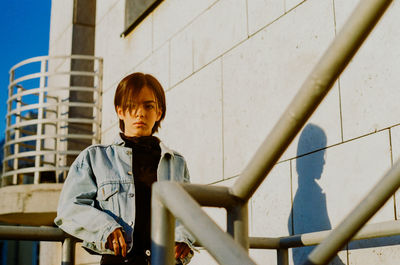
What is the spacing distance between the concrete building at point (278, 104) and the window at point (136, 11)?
2.2 inches

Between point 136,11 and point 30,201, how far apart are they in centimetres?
303

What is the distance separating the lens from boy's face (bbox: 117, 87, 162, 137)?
282 centimetres

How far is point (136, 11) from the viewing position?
265 inches

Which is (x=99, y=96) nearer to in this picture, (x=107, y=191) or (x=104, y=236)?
(x=107, y=191)

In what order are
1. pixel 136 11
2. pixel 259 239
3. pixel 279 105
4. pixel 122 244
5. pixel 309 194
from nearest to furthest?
pixel 122 244 → pixel 259 239 → pixel 309 194 → pixel 279 105 → pixel 136 11

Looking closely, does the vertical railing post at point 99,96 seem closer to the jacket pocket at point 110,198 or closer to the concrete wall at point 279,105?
the concrete wall at point 279,105

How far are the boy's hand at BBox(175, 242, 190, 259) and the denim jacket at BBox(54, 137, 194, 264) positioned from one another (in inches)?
0.9

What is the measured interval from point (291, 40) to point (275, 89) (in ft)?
1.07

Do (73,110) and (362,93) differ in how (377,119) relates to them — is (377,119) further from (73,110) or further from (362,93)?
(73,110)

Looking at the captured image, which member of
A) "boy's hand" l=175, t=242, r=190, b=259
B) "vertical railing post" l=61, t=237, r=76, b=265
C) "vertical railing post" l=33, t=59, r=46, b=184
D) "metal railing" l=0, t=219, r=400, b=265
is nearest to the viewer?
"metal railing" l=0, t=219, r=400, b=265

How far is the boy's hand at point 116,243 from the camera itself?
8.02ft

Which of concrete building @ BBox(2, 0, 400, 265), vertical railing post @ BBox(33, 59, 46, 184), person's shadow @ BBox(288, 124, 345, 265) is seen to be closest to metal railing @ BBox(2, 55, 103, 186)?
vertical railing post @ BBox(33, 59, 46, 184)

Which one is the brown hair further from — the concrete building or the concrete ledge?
the concrete ledge

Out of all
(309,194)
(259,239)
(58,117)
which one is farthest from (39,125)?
(259,239)
